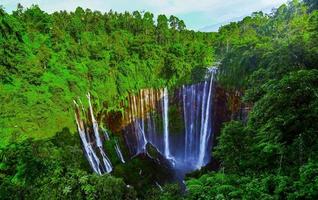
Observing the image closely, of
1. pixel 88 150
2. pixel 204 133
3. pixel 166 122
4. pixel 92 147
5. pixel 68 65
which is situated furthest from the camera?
pixel 166 122

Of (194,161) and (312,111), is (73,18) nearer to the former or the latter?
(194,161)

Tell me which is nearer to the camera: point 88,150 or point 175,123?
point 88,150

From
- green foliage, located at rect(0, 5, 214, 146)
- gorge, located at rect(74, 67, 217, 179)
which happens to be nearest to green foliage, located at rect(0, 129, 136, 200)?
green foliage, located at rect(0, 5, 214, 146)

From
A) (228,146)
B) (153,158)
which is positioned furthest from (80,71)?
A: (228,146)

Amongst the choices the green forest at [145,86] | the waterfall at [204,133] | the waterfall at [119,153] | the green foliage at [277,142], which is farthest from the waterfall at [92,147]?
the green foliage at [277,142]

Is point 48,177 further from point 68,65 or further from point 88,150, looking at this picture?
point 68,65

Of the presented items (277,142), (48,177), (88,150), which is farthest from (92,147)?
(277,142)

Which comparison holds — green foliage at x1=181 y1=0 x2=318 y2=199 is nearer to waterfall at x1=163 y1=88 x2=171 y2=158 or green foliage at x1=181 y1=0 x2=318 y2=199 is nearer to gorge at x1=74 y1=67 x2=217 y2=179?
gorge at x1=74 y1=67 x2=217 y2=179

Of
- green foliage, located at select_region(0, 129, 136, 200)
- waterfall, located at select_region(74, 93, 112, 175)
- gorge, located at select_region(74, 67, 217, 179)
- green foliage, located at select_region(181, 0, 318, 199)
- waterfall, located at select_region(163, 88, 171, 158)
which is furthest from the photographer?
waterfall, located at select_region(163, 88, 171, 158)
